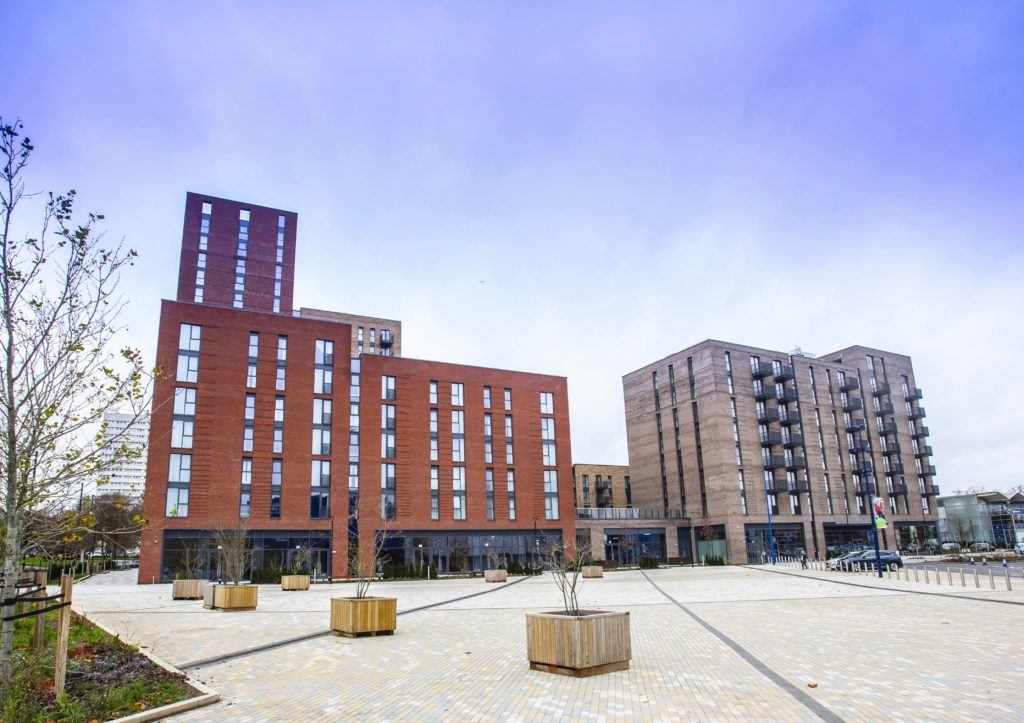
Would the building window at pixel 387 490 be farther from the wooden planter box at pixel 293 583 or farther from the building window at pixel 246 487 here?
the wooden planter box at pixel 293 583

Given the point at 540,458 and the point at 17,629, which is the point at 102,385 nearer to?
the point at 17,629

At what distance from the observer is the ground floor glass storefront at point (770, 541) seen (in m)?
62.2

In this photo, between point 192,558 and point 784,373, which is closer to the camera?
point 192,558

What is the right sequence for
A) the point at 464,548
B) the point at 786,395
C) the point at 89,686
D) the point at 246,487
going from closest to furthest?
the point at 89,686 < the point at 246,487 < the point at 464,548 < the point at 786,395

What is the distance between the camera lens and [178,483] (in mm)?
44562

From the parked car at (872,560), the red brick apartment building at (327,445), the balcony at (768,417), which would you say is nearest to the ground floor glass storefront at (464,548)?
the red brick apartment building at (327,445)

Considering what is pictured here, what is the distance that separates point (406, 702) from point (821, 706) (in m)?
4.89

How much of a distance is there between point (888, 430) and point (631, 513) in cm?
3487

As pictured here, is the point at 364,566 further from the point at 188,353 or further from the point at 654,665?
the point at 188,353

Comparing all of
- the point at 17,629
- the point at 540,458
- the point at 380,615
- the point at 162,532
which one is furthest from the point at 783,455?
the point at 17,629

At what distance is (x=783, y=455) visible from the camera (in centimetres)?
6806

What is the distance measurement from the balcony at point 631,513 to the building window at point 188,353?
3505 centimetres

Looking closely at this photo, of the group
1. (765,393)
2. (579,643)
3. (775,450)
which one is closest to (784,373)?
(765,393)

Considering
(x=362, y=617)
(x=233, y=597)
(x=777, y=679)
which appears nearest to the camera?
(x=777, y=679)
